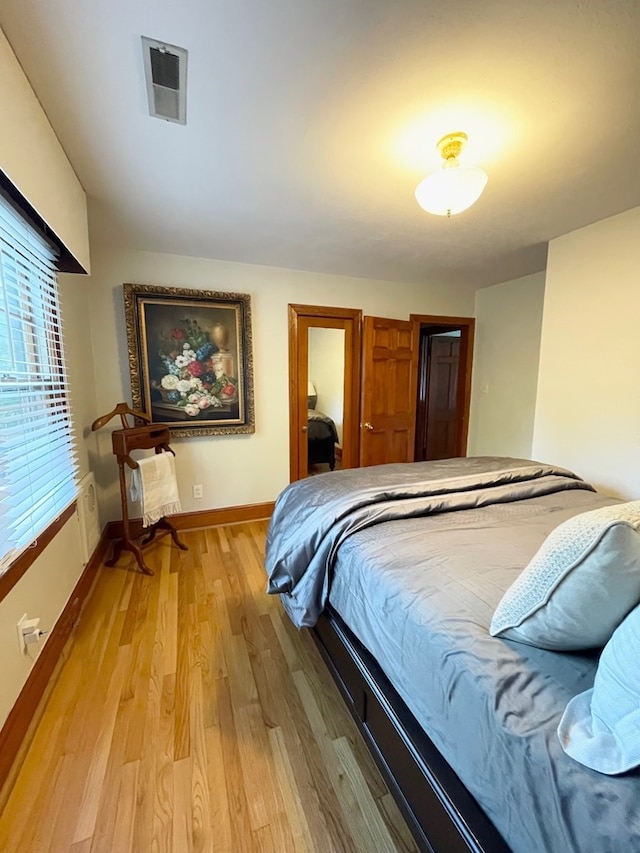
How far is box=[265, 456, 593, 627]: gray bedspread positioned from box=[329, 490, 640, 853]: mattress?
8 centimetres

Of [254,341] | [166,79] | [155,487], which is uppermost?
[166,79]

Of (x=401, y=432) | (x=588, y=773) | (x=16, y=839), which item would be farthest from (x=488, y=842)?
(x=401, y=432)

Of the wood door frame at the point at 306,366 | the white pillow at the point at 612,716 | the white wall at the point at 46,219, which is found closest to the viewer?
the white pillow at the point at 612,716

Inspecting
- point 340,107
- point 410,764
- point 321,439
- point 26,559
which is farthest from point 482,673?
point 321,439

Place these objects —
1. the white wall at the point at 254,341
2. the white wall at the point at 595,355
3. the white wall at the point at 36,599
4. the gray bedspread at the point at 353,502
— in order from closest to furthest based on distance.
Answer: the white wall at the point at 36,599 → the gray bedspread at the point at 353,502 → the white wall at the point at 595,355 → the white wall at the point at 254,341

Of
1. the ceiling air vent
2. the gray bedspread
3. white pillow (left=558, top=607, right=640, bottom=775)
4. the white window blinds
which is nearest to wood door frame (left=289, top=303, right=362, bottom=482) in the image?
the gray bedspread

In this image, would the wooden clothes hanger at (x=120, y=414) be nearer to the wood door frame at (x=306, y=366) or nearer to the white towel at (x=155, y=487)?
the white towel at (x=155, y=487)

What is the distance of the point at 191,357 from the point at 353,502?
2019 mm

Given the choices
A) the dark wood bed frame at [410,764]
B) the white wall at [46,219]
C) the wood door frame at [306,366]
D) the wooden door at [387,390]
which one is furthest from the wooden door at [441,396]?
the white wall at [46,219]

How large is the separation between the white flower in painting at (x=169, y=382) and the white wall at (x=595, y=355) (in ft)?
9.47

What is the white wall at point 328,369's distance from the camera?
3393 millimetres

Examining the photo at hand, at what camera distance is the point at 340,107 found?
1.30m

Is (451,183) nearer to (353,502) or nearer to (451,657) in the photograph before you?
(353,502)

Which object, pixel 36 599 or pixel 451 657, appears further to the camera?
pixel 36 599
